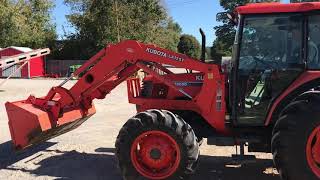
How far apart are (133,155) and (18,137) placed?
2110 millimetres

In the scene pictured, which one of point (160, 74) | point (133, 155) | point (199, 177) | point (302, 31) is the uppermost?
point (302, 31)

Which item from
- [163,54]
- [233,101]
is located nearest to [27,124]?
[163,54]

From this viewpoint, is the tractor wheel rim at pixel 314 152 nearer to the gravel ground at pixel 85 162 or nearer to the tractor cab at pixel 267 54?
the tractor cab at pixel 267 54

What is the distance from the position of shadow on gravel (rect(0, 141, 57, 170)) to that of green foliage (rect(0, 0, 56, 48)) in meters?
28.5

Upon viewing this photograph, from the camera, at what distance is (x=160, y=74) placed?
7547mm

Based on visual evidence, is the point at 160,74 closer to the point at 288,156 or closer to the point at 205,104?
the point at 205,104

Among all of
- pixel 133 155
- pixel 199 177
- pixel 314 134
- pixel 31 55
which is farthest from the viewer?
pixel 31 55

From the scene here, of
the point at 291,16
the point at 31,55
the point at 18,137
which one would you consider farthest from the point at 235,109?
the point at 31,55

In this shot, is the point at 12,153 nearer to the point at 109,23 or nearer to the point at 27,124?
the point at 27,124

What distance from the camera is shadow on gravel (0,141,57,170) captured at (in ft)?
27.2

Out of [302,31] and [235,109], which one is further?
[235,109]

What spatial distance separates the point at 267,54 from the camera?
6.52 meters

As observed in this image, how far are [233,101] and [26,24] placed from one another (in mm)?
39113

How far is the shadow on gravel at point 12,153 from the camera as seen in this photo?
8.29 meters
